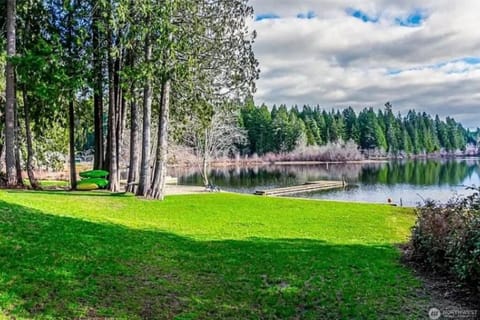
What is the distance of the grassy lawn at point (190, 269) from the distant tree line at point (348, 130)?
71.4 m

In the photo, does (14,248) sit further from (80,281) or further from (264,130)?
(264,130)

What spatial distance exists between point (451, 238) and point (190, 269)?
3805mm

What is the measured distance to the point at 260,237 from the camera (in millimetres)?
9414

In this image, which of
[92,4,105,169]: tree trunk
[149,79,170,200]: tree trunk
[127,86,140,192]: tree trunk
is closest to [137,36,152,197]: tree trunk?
[149,79,170,200]: tree trunk

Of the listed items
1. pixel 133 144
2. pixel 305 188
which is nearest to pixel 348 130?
pixel 305 188

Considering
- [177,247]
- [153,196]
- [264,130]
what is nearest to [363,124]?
[264,130]

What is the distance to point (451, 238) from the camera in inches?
239

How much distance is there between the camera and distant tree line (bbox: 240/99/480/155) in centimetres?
8400

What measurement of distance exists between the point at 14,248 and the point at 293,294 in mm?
3856

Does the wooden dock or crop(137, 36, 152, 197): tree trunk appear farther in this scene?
the wooden dock

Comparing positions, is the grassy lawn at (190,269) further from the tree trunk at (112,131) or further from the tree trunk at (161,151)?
the tree trunk at (112,131)

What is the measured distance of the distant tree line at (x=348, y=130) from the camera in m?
84.0

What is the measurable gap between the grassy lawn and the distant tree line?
7143 centimetres

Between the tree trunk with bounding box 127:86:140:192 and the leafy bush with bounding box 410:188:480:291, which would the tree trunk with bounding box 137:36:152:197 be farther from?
the leafy bush with bounding box 410:188:480:291
